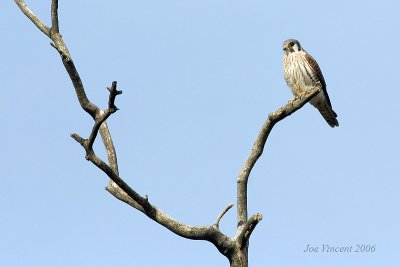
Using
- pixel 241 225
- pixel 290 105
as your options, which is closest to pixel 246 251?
pixel 241 225

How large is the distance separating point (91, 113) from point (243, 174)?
167 cm

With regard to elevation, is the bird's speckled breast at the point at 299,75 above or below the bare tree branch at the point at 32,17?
above

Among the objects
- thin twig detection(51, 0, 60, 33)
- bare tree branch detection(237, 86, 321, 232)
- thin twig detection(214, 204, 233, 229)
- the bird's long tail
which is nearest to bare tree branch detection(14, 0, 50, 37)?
thin twig detection(51, 0, 60, 33)

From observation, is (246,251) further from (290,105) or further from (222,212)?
(290,105)

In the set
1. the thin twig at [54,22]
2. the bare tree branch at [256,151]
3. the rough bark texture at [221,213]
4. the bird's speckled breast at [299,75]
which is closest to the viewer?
the rough bark texture at [221,213]

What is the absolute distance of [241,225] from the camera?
7.54m

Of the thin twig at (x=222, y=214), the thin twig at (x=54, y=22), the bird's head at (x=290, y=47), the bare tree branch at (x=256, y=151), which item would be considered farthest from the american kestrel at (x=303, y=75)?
the thin twig at (x=54, y=22)

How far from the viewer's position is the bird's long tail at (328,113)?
11.4 meters

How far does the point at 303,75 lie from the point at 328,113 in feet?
2.91

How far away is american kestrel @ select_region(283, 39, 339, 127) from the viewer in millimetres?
11047

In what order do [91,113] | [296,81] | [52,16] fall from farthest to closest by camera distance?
[296,81] < [52,16] < [91,113]

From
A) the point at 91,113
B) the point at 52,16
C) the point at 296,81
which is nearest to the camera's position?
the point at 91,113

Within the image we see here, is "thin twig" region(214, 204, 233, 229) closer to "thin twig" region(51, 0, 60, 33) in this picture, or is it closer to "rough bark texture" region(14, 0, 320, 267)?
"rough bark texture" region(14, 0, 320, 267)

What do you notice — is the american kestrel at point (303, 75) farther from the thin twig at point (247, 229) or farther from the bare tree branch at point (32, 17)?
the bare tree branch at point (32, 17)
